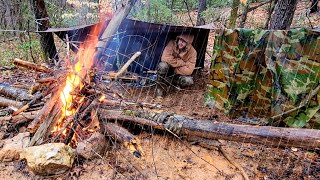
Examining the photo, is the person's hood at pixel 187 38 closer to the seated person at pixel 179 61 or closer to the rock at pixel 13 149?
the seated person at pixel 179 61

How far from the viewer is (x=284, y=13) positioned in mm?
5766

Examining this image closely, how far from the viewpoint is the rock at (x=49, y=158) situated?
10.1 feet

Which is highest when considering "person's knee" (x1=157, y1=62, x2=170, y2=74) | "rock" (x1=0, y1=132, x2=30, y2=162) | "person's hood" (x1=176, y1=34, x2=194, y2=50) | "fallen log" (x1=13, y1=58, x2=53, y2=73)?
"person's hood" (x1=176, y1=34, x2=194, y2=50)

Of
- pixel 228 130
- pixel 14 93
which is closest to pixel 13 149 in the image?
pixel 14 93

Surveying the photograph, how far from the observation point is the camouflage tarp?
4.08m

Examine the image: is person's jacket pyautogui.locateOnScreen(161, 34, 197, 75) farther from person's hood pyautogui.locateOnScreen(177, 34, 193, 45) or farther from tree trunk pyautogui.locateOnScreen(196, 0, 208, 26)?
tree trunk pyautogui.locateOnScreen(196, 0, 208, 26)

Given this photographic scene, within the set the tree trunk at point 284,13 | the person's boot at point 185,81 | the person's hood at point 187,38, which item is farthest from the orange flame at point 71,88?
the tree trunk at point 284,13

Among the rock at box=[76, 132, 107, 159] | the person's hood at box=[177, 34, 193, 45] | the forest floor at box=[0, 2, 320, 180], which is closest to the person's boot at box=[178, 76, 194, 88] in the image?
the person's hood at box=[177, 34, 193, 45]

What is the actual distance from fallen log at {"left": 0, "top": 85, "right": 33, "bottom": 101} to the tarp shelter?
174cm

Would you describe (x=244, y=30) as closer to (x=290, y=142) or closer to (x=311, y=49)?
(x=311, y=49)

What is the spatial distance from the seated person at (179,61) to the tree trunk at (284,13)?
1.97m

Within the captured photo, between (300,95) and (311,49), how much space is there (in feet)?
2.43

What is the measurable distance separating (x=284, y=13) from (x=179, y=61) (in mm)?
2549

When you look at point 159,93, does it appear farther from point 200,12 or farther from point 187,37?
point 200,12
